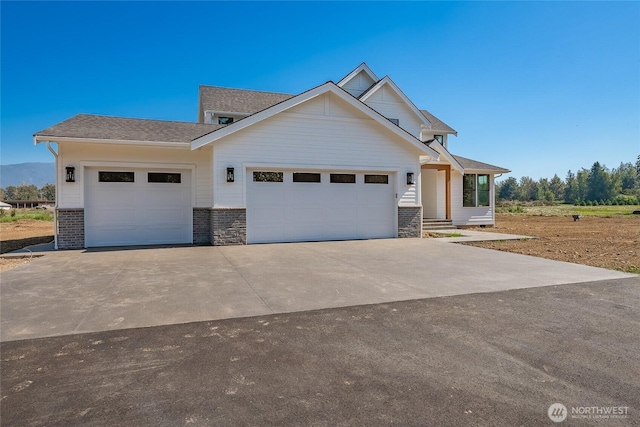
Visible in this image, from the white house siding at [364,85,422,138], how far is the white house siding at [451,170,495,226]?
3452 millimetres

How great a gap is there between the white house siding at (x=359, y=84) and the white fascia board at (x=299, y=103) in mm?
6695

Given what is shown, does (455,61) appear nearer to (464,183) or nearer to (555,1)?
(555,1)

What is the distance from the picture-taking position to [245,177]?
10.6 m

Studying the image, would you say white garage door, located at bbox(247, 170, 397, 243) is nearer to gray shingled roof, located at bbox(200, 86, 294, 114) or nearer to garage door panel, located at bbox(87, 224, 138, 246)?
garage door panel, located at bbox(87, 224, 138, 246)

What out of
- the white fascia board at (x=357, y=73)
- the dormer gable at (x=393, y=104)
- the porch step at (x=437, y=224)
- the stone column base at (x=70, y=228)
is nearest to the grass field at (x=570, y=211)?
the porch step at (x=437, y=224)

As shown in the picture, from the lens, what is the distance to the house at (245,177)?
397 inches

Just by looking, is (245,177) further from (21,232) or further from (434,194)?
(21,232)

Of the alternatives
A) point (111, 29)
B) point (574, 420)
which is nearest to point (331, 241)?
point (574, 420)

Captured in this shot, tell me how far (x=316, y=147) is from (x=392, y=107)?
7.67m

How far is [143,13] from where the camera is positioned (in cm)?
1107

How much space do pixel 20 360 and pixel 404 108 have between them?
1727 cm

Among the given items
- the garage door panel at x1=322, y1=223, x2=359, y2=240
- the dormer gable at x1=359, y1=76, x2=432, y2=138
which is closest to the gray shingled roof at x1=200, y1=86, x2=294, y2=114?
the dormer gable at x1=359, y1=76, x2=432, y2=138

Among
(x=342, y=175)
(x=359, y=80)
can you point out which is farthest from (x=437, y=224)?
(x=359, y=80)

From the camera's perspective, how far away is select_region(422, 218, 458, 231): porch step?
1596 cm
